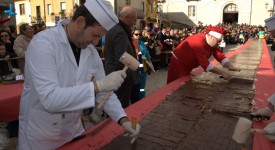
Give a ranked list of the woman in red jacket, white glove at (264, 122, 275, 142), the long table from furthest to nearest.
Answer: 1. the woman in red jacket
2. the long table
3. white glove at (264, 122, 275, 142)

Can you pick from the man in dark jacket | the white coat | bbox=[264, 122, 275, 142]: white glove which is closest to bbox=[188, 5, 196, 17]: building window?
the man in dark jacket

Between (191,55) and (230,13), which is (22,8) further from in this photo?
(191,55)

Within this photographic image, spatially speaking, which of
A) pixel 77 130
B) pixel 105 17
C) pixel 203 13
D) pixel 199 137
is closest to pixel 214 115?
pixel 199 137

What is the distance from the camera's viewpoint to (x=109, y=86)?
1.30 meters

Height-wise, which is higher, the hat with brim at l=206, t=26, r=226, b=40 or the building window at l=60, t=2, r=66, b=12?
the building window at l=60, t=2, r=66, b=12

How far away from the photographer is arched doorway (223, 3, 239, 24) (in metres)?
33.2

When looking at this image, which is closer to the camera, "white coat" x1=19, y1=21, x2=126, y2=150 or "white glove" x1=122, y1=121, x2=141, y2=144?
"white coat" x1=19, y1=21, x2=126, y2=150

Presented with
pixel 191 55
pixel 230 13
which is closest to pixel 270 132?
pixel 191 55

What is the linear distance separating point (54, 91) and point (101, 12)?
1.52 ft

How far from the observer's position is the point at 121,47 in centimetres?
307

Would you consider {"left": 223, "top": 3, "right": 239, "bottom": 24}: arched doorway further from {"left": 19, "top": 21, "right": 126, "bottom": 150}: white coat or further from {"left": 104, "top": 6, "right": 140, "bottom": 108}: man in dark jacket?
{"left": 19, "top": 21, "right": 126, "bottom": 150}: white coat

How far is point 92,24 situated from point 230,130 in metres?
1.17

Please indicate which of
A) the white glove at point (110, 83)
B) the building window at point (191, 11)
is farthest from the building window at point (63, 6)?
the white glove at point (110, 83)

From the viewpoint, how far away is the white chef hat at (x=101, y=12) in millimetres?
1305
